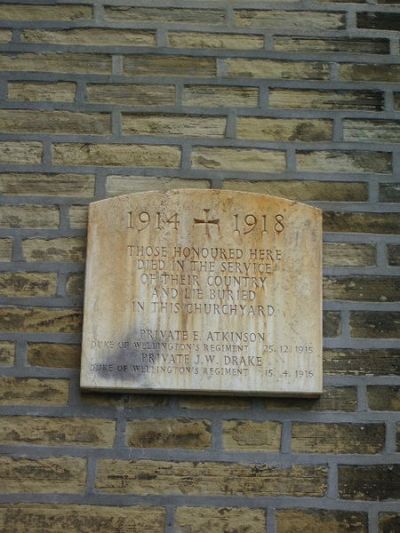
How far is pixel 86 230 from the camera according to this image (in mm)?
3242

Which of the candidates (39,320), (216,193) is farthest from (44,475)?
(216,193)

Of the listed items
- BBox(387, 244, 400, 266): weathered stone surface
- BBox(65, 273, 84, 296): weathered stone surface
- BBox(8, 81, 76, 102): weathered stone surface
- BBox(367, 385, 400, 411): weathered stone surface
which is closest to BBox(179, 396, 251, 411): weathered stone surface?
BBox(367, 385, 400, 411): weathered stone surface

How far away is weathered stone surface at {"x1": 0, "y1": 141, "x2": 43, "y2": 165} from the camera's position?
3312 millimetres

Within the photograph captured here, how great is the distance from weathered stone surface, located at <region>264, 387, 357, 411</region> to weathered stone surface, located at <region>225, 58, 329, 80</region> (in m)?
1.21

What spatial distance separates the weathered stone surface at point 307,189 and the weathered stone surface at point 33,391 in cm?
95

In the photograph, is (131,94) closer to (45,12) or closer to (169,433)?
(45,12)

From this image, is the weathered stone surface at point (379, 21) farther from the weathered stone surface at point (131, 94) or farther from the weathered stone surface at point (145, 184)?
the weathered stone surface at point (145, 184)

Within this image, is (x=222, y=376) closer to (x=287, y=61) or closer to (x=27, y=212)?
A: (x=27, y=212)

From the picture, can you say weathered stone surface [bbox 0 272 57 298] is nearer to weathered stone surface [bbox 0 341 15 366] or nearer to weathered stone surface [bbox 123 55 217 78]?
weathered stone surface [bbox 0 341 15 366]

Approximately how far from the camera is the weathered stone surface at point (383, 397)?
3.11 meters

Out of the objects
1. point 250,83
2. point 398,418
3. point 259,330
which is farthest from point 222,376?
point 250,83

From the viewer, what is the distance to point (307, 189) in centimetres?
330

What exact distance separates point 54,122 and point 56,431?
1152 millimetres

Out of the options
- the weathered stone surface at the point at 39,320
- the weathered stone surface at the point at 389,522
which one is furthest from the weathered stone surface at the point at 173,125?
the weathered stone surface at the point at 389,522
